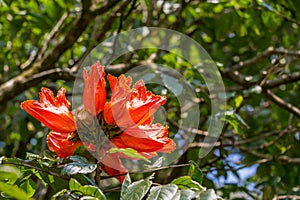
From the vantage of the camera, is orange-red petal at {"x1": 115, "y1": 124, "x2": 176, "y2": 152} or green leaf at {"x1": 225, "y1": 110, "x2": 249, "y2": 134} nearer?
orange-red petal at {"x1": 115, "y1": 124, "x2": 176, "y2": 152}

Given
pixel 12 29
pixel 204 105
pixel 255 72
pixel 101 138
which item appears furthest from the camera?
pixel 255 72

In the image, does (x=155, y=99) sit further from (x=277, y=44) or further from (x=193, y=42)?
(x=277, y=44)

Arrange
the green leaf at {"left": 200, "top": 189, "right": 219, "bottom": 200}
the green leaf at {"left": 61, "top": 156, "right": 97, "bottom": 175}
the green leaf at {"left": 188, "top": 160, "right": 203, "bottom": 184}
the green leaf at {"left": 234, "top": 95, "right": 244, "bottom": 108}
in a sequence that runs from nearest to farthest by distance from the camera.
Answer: the green leaf at {"left": 200, "top": 189, "right": 219, "bottom": 200}, the green leaf at {"left": 61, "top": 156, "right": 97, "bottom": 175}, the green leaf at {"left": 188, "top": 160, "right": 203, "bottom": 184}, the green leaf at {"left": 234, "top": 95, "right": 244, "bottom": 108}

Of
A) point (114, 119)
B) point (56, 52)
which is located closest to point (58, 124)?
point (114, 119)

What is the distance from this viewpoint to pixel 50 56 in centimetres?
250

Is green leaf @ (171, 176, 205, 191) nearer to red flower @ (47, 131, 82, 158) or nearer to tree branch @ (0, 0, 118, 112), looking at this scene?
red flower @ (47, 131, 82, 158)

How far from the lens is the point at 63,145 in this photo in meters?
1.22

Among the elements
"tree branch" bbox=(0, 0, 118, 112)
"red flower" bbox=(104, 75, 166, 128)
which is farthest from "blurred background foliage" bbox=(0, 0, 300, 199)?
"red flower" bbox=(104, 75, 166, 128)

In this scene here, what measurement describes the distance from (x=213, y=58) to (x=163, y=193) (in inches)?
66.2

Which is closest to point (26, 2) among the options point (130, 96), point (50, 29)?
point (50, 29)

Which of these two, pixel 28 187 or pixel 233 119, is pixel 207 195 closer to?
pixel 28 187

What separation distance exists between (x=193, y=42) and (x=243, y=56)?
378 millimetres

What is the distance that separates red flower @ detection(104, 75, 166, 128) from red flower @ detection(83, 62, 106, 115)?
0.02 m

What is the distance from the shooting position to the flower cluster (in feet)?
3.87
